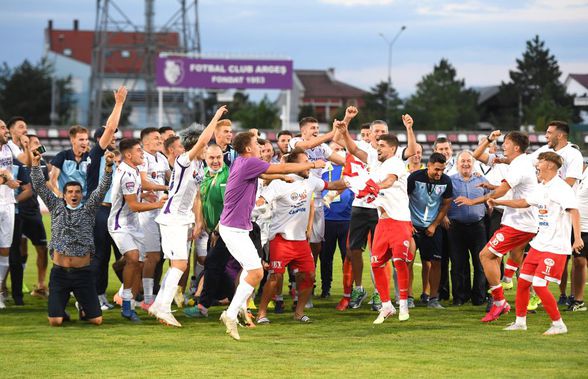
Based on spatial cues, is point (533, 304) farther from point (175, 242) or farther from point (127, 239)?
point (127, 239)

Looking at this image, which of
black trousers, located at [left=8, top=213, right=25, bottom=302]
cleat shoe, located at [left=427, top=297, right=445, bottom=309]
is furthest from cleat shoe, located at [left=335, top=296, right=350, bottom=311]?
black trousers, located at [left=8, top=213, right=25, bottom=302]

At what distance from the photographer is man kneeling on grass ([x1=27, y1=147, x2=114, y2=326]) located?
38.2 ft

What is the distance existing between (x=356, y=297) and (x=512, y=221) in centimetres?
257

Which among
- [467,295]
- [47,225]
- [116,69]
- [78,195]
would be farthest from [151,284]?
[116,69]

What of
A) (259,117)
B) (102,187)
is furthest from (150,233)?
(259,117)

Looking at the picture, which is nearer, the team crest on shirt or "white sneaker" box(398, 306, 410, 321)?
the team crest on shirt

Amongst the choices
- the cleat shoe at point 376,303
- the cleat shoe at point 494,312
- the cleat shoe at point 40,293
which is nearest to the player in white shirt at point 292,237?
the cleat shoe at point 376,303

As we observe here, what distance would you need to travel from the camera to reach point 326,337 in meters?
10.7

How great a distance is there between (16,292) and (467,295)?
20.4ft

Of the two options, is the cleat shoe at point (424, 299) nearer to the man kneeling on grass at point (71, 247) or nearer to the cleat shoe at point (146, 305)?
the cleat shoe at point (146, 305)

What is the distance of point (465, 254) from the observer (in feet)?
44.8

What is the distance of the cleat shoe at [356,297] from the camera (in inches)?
524

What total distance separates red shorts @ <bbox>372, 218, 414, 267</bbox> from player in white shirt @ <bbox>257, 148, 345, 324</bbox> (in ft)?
2.44

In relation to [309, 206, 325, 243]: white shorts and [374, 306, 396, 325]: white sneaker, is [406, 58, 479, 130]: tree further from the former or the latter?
[374, 306, 396, 325]: white sneaker
